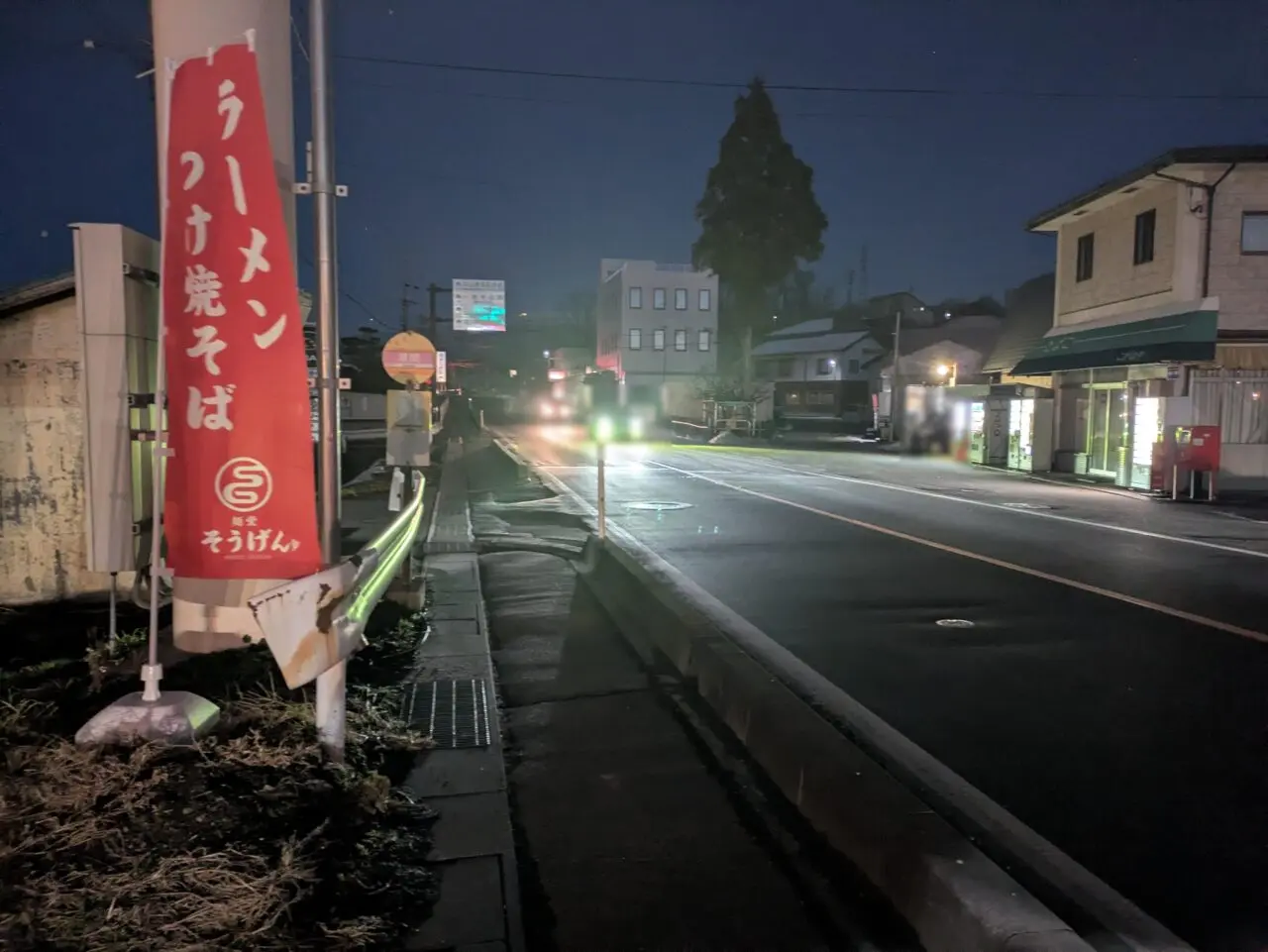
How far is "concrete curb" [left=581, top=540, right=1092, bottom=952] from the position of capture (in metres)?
3.25

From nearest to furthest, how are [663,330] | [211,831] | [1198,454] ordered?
[211,831]
[1198,454]
[663,330]

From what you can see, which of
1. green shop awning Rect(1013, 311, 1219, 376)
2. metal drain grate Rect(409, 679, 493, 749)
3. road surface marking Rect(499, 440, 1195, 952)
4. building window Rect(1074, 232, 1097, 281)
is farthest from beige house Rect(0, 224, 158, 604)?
building window Rect(1074, 232, 1097, 281)

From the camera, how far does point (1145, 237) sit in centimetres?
2273

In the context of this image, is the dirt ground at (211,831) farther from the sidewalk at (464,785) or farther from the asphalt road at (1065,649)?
the asphalt road at (1065,649)

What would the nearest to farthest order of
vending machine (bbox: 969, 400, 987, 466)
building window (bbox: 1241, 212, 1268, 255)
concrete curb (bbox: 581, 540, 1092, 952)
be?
1. concrete curb (bbox: 581, 540, 1092, 952)
2. building window (bbox: 1241, 212, 1268, 255)
3. vending machine (bbox: 969, 400, 987, 466)

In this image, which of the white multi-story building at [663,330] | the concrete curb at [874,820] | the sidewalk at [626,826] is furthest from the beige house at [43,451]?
the white multi-story building at [663,330]

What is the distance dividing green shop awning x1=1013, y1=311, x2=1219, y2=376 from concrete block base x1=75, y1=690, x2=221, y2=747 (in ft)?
69.7

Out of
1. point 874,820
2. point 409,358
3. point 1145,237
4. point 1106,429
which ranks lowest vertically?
point 874,820

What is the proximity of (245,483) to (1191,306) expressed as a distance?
22.0 meters

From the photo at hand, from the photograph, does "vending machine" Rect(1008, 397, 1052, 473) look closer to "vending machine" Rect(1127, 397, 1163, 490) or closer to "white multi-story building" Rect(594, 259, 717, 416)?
"vending machine" Rect(1127, 397, 1163, 490)

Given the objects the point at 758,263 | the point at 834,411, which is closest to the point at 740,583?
the point at 758,263

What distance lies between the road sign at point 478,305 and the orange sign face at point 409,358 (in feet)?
98.4

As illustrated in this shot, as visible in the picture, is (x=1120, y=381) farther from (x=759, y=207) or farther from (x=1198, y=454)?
(x=759, y=207)

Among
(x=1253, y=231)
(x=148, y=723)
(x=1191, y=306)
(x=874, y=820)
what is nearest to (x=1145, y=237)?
(x=1253, y=231)
